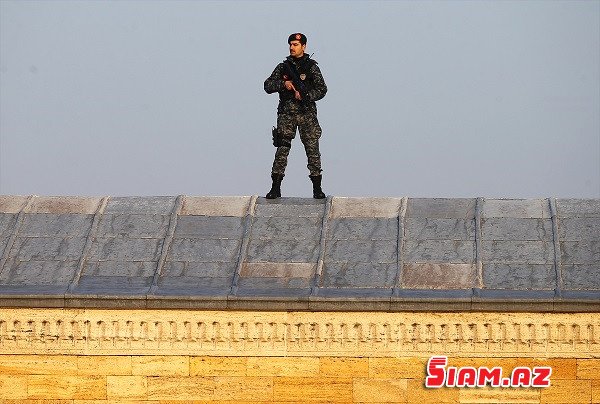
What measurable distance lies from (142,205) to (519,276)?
14.2ft

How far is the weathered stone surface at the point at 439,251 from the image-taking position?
17.6 m

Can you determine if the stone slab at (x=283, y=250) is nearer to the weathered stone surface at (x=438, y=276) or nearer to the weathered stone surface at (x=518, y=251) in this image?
the weathered stone surface at (x=438, y=276)

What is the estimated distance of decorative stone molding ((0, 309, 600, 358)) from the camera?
656 inches

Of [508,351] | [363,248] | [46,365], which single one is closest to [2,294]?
[46,365]

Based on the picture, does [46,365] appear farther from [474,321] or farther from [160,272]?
[474,321]

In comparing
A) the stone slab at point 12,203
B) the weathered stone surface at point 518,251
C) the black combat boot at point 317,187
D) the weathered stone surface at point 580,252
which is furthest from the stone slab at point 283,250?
the stone slab at point 12,203

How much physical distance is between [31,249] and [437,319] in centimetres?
453

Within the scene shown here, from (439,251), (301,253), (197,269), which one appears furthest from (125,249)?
(439,251)

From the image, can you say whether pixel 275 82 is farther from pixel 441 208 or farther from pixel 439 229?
pixel 439 229

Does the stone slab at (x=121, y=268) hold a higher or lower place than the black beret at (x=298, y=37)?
lower

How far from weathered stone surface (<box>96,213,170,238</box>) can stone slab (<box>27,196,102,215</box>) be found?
30cm

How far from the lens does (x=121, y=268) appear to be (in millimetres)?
17781

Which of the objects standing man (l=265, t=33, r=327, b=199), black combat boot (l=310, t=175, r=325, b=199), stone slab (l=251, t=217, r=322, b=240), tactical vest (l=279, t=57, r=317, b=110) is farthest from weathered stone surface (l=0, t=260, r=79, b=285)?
tactical vest (l=279, t=57, r=317, b=110)

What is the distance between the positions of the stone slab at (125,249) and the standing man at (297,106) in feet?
5.25
